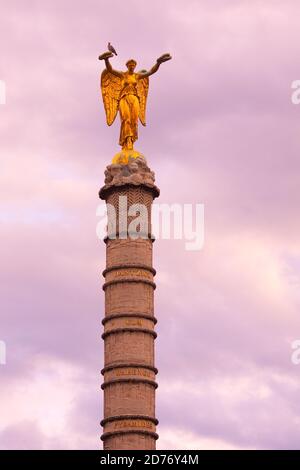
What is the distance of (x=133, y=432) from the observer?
6500 centimetres

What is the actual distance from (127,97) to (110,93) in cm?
115

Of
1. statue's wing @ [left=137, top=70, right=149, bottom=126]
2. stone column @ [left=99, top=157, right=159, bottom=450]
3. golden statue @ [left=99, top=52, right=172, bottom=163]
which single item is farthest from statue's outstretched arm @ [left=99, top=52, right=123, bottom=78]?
stone column @ [left=99, top=157, right=159, bottom=450]

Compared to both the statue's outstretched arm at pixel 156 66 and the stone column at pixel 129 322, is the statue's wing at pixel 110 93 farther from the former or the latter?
the stone column at pixel 129 322

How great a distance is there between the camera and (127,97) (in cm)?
7050

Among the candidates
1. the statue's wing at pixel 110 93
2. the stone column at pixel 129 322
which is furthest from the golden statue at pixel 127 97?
the stone column at pixel 129 322

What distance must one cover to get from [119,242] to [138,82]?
8231 millimetres

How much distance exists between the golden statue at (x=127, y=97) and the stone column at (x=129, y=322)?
1.52 meters

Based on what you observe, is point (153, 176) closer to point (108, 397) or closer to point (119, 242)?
point (119, 242)

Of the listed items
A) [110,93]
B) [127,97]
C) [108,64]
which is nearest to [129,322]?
[127,97]

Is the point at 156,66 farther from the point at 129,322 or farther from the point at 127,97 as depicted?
the point at 129,322

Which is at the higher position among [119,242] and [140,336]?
[119,242]
